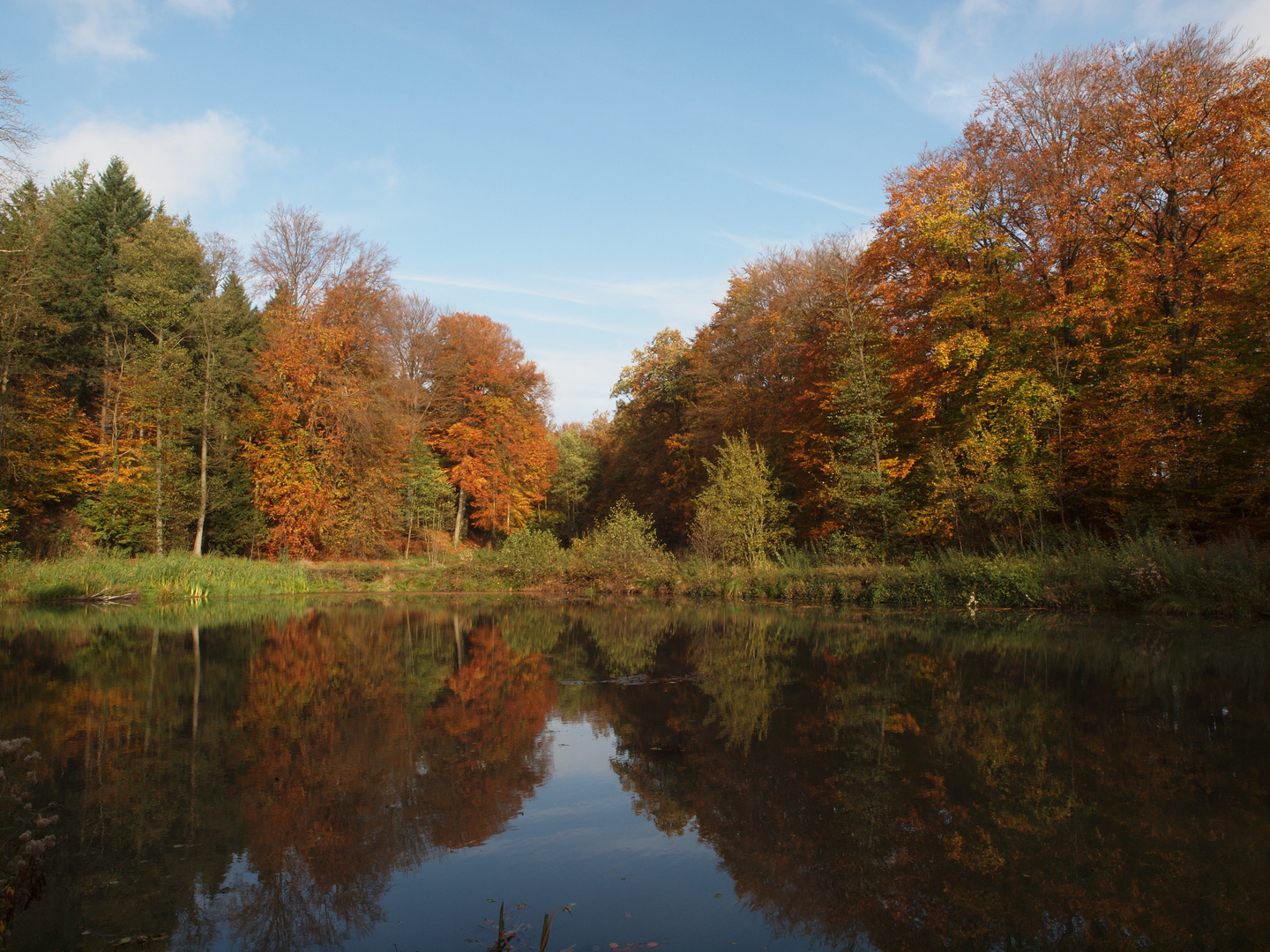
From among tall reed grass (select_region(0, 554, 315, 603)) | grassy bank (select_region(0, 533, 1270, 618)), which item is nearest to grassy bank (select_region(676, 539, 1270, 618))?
grassy bank (select_region(0, 533, 1270, 618))

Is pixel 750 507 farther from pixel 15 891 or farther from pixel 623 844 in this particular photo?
pixel 15 891

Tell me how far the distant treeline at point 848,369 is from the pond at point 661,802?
10.1 metres

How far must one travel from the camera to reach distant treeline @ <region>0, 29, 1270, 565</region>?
17766mm

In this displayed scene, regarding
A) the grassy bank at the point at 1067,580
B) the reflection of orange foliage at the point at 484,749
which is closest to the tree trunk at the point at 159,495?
the grassy bank at the point at 1067,580

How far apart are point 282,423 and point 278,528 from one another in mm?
3906

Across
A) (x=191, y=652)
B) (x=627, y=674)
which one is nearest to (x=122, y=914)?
(x=627, y=674)

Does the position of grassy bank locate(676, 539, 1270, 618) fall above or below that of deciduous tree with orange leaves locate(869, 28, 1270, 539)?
below

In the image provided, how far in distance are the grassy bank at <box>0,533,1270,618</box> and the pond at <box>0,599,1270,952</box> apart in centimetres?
468

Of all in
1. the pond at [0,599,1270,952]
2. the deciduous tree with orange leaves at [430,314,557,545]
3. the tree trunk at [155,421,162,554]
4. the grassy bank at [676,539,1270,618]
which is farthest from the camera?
the deciduous tree with orange leaves at [430,314,557,545]

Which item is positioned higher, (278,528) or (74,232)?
(74,232)

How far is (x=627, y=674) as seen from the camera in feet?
32.8

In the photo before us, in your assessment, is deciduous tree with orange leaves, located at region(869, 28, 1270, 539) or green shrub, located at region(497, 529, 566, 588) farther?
green shrub, located at region(497, 529, 566, 588)

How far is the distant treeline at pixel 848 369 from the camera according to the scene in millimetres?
17766

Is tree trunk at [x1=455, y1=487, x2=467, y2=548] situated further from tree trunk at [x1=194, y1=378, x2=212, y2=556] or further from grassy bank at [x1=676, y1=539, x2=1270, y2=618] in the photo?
grassy bank at [x1=676, y1=539, x2=1270, y2=618]
